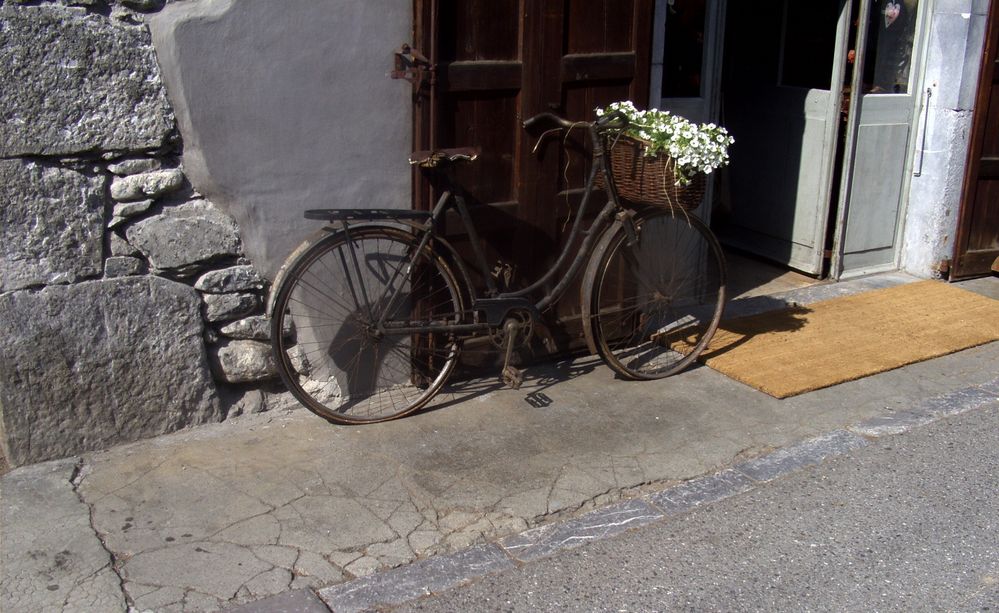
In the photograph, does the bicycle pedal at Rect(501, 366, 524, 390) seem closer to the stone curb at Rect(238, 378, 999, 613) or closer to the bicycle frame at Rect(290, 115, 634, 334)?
the bicycle frame at Rect(290, 115, 634, 334)

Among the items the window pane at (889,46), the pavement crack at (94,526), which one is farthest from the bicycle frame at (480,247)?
the window pane at (889,46)

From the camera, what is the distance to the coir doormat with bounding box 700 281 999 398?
550 cm

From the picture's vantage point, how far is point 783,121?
7.30 metres

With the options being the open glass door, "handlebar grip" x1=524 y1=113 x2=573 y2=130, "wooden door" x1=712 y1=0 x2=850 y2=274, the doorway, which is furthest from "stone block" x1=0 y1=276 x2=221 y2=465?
the open glass door

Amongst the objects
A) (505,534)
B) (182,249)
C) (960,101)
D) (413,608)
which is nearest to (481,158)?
(182,249)

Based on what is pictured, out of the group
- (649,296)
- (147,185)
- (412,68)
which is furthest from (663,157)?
(147,185)

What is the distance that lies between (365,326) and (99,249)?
1194 mm

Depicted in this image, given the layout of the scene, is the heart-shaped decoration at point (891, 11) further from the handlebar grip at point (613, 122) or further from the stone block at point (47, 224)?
the stone block at point (47, 224)

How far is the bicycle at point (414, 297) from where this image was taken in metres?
4.59

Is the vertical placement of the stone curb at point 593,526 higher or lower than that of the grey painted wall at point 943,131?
lower

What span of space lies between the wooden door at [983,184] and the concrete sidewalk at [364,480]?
198cm

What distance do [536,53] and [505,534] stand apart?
242 cm

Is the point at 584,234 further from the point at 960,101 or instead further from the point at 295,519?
the point at 960,101

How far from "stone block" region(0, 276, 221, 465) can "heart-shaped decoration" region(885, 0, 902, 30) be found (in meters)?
5.08
